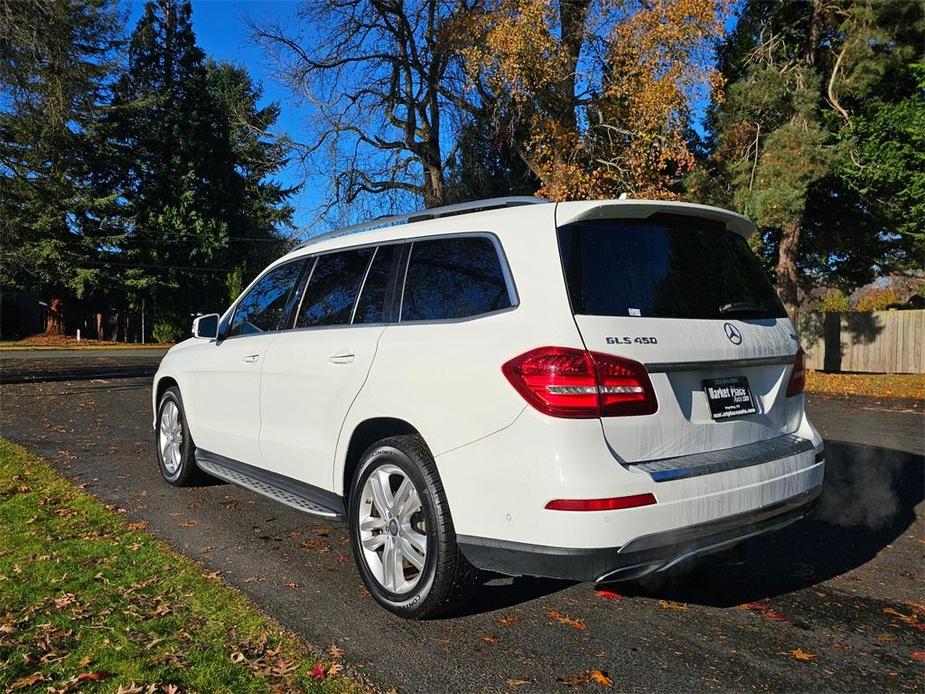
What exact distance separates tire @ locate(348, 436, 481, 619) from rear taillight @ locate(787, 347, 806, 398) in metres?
1.92

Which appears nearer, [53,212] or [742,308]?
[742,308]

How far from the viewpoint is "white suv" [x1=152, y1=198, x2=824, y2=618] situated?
293cm

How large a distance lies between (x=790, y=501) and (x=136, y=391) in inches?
539

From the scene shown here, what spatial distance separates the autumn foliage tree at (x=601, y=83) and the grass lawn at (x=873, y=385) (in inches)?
226

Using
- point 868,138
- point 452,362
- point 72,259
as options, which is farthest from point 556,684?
point 72,259

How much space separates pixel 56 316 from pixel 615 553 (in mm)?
45534

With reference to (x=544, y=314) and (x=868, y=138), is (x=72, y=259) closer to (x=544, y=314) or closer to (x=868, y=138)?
(x=868, y=138)

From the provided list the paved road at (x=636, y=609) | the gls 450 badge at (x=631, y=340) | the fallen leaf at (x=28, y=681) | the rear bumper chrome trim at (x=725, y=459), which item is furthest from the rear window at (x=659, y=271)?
the fallen leaf at (x=28, y=681)

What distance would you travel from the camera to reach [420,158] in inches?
895

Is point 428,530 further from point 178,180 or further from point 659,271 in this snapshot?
point 178,180

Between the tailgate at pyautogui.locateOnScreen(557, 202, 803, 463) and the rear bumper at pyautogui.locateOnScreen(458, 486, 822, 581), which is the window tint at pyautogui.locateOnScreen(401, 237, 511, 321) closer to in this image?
the tailgate at pyautogui.locateOnScreen(557, 202, 803, 463)

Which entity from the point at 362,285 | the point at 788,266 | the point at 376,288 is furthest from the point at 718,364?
the point at 788,266

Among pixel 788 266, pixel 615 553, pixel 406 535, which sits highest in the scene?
pixel 788 266

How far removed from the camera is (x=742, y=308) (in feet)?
11.7
